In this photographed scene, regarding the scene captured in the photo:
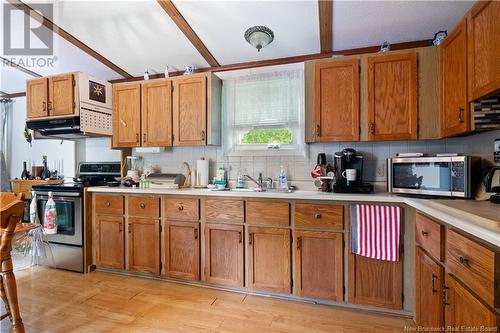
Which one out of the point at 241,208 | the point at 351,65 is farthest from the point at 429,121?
the point at 241,208

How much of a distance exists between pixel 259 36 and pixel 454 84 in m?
1.62

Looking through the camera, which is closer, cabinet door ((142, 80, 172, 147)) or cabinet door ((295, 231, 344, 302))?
cabinet door ((295, 231, 344, 302))

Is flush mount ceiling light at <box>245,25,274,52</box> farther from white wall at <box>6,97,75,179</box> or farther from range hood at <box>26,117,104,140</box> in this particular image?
white wall at <box>6,97,75,179</box>

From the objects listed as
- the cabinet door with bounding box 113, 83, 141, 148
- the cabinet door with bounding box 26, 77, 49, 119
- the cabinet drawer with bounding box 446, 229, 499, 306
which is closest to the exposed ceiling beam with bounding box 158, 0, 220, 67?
Result: the cabinet door with bounding box 113, 83, 141, 148

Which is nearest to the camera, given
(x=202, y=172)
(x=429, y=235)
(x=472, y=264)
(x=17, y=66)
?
(x=472, y=264)

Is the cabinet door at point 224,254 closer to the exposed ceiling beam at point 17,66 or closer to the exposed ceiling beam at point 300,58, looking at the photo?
the exposed ceiling beam at point 300,58

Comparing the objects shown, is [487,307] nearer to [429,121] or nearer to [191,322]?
[429,121]

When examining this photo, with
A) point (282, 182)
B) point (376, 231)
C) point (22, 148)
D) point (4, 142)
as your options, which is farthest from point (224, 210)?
point (4, 142)

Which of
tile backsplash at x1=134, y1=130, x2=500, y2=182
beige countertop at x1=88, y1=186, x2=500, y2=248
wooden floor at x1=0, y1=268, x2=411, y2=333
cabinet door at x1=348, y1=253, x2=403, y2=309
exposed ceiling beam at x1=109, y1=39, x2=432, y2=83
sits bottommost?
wooden floor at x1=0, y1=268, x2=411, y2=333

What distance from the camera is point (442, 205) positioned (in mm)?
1442

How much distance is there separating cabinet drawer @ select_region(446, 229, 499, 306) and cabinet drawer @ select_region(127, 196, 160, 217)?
7.66 ft

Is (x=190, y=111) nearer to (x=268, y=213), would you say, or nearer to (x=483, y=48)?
(x=268, y=213)

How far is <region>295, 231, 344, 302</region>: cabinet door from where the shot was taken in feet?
6.51

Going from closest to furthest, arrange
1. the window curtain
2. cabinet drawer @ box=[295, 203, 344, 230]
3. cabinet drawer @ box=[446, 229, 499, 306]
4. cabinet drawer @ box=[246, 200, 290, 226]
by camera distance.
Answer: cabinet drawer @ box=[446, 229, 499, 306] → cabinet drawer @ box=[295, 203, 344, 230] → cabinet drawer @ box=[246, 200, 290, 226] → the window curtain
